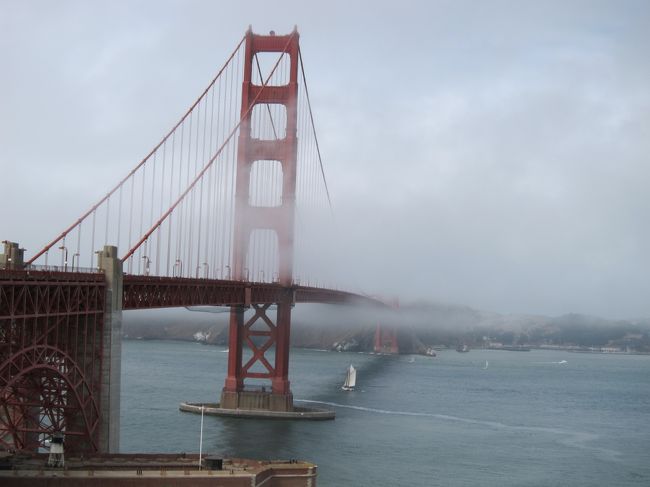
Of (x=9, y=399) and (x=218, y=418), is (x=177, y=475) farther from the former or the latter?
(x=218, y=418)

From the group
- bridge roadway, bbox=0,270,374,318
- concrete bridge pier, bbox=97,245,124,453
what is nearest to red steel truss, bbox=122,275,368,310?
bridge roadway, bbox=0,270,374,318

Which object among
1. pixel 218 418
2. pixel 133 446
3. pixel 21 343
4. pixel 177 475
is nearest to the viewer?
pixel 21 343

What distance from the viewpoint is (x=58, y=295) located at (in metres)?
26.4

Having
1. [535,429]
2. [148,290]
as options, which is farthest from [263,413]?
[148,290]

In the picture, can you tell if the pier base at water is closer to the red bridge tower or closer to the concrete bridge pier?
the red bridge tower

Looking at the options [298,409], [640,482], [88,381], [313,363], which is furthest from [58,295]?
[313,363]

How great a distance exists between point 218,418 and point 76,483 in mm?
28142

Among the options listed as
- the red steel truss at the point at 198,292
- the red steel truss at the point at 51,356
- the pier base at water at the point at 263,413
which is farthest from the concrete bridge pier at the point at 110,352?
the pier base at water at the point at 263,413

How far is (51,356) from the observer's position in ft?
88.6

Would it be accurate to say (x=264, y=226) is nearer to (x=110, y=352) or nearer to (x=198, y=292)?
(x=198, y=292)

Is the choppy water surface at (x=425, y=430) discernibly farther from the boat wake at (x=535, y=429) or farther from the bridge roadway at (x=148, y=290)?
the bridge roadway at (x=148, y=290)

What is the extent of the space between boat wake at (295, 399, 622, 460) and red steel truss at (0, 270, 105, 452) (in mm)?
26445

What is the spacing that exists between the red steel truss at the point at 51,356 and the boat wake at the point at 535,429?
26445mm

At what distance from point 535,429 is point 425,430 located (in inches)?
288
